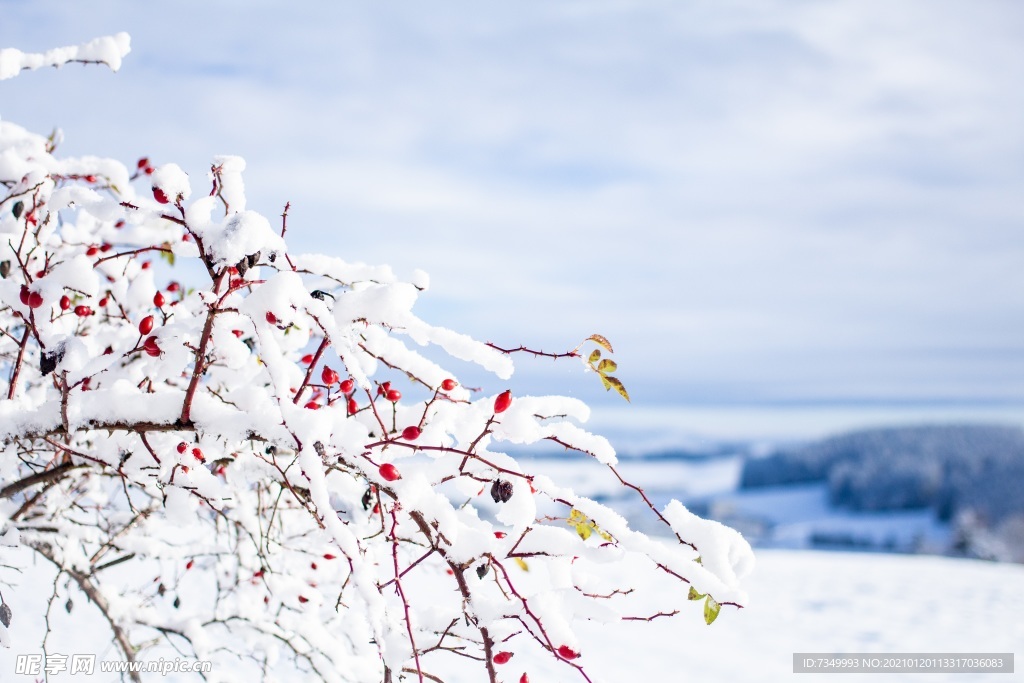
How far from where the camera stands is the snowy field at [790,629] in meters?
5.05

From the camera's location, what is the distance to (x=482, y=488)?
186cm

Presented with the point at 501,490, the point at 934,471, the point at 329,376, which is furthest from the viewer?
the point at 934,471

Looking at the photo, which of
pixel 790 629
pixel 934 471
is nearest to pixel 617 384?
pixel 790 629

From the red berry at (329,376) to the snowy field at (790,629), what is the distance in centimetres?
226

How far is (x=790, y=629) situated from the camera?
744cm

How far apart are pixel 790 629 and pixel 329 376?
7.17m

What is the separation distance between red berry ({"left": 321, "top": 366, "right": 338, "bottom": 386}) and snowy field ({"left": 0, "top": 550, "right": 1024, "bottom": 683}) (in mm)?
2264

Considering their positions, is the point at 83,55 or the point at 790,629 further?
the point at 790,629

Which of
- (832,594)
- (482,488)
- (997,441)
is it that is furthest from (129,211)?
(997,441)

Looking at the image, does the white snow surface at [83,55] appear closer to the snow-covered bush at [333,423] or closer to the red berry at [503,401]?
the snow-covered bush at [333,423]

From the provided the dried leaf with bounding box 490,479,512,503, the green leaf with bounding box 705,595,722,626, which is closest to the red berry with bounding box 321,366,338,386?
the dried leaf with bounding box 490,479,512,503

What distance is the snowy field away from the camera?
505cm

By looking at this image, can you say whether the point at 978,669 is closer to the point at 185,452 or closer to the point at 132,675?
the point at 132,675

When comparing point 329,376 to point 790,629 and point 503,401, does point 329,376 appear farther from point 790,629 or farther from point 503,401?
point 790,629
